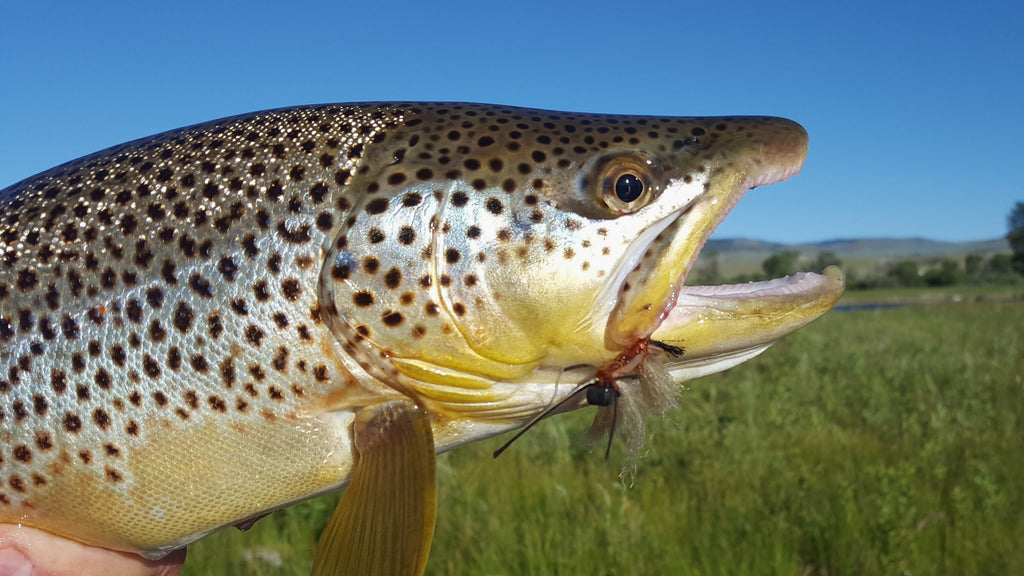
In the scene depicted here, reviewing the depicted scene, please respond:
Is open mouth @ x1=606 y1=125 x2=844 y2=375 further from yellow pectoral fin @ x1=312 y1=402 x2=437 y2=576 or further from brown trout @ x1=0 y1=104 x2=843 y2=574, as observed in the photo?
yellow pectoral fin @ x1=312 y1=402 x2=437 y2=576

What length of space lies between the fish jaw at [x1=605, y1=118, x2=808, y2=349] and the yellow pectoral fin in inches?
26.5

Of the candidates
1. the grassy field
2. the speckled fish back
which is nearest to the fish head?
the speckled fish back

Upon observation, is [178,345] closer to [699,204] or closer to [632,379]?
[632,379]

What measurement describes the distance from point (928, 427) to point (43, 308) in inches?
367

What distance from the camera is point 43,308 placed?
2.31 metres

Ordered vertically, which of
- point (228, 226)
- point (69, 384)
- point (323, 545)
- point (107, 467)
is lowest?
point (323, 545)

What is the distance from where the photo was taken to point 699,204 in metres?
2.12

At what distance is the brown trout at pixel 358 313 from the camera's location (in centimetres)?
208

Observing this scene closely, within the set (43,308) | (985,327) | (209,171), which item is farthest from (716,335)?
(985,327)

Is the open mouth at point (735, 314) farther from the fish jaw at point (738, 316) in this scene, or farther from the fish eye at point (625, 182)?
the fish eye at point (625, 182)

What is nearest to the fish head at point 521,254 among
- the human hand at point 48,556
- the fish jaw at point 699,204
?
the fish jaw at point 699,204

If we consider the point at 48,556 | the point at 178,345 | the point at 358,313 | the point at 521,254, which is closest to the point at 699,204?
the point at 521,254

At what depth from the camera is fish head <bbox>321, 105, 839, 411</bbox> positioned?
2062 millimetres

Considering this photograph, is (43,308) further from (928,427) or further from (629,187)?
(928,427)
